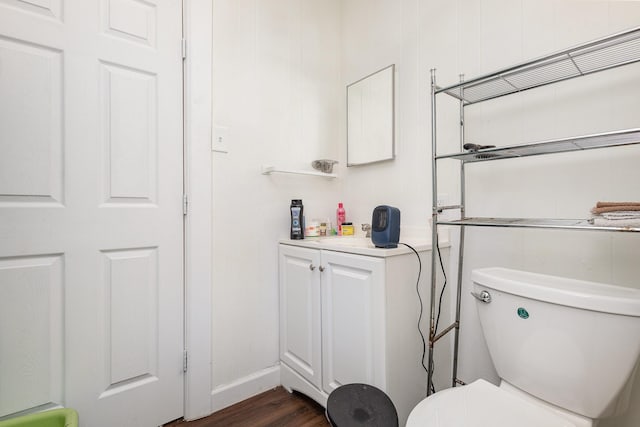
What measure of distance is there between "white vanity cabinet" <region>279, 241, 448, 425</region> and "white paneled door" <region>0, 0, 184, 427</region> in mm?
601

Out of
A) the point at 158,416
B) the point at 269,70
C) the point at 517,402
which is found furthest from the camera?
the point at 269,70

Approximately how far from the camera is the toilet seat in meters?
0.76

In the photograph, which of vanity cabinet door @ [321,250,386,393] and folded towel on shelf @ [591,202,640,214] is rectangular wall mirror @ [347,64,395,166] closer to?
vanity cabinet door @ [321,250,386,393]

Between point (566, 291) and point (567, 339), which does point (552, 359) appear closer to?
point (567, 339)

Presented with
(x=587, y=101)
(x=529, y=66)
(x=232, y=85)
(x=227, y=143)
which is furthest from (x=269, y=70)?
(x=587, y=101)

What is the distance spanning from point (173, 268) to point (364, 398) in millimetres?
1011

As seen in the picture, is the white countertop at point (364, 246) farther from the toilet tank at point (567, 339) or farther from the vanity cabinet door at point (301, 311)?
the toilet tank at point (567, 339)

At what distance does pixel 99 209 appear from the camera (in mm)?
1174

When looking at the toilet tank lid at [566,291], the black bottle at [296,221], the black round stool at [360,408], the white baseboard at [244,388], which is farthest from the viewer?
the black bottle at [296,221]

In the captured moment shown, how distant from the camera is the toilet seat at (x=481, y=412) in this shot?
0.76 m

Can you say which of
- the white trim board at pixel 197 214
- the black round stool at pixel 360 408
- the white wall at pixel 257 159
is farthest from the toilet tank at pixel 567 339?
the white trim board at pixel 197 214

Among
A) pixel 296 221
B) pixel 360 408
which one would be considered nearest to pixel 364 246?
pixel 296 221

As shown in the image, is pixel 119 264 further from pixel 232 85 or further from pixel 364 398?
pixel 364 398

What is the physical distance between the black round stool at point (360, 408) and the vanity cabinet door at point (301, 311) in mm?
317
